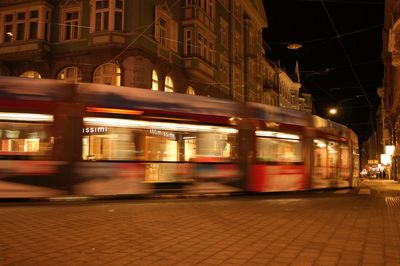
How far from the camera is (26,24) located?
2488 cm

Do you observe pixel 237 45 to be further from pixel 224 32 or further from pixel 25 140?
pixel 25 140

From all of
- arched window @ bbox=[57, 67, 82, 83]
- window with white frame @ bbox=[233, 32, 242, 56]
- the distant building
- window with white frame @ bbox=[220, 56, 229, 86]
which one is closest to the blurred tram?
the distant building

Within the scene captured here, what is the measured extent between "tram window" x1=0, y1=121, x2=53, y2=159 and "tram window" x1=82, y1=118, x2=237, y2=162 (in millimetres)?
971

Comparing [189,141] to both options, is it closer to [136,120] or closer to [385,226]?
[136,120]

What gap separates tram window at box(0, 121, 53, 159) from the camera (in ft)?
37.1

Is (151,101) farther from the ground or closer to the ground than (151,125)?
farther from the ground

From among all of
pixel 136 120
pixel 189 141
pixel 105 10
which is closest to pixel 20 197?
pixel 136 120

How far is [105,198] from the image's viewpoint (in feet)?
43.3

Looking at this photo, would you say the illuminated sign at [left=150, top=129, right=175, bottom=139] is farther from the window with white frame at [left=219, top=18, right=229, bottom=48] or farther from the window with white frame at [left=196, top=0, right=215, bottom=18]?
the window with white frame at [left=219, top=18, right=229, bottom=48]

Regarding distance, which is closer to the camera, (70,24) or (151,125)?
(151,125)

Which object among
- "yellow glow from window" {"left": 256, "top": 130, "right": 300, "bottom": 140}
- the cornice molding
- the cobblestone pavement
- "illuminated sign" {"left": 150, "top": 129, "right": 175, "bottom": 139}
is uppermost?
the cornice molding

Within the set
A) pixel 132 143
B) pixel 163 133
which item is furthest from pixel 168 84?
pixel 132 143

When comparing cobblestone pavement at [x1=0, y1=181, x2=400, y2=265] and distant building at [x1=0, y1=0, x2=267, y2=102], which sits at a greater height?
distant building at [x1=0, y1=0, x2=267, y2=102]

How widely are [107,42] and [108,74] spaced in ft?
5.72
